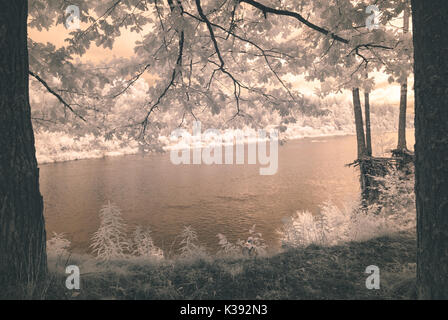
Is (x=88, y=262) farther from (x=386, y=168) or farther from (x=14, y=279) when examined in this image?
(x=386, y=168)

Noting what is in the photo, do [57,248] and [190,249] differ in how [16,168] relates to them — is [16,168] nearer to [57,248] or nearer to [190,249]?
[57,248]

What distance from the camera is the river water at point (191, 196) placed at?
43.8 ft

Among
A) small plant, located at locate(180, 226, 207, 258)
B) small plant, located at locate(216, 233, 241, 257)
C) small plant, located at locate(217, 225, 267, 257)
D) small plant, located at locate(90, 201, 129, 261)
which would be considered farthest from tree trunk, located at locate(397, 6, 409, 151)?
small plant, located at locate(90, 201, 129, 261)

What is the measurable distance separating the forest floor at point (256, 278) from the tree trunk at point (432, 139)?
0.59m

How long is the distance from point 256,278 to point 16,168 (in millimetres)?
3039

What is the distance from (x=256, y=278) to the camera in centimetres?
369

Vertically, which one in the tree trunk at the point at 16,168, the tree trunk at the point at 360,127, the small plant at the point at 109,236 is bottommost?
the small plant at the point at 109,236

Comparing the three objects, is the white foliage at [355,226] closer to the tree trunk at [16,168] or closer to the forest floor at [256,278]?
the forest floor at [256,278]

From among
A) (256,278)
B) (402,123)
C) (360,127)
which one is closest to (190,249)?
(256,278)

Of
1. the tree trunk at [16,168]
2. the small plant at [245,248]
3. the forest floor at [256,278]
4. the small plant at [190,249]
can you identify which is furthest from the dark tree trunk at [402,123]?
the tree trunk at [16,168]

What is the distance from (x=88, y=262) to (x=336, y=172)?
75.5 ft

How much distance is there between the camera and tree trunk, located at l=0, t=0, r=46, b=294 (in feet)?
9.92

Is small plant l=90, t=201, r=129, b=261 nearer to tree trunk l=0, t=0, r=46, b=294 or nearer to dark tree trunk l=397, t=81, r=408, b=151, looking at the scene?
tree trunk l=0, t=0, r=46, b=294

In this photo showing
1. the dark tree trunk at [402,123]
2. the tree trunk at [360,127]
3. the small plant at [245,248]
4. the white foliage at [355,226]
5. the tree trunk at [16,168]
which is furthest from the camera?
the tree trunk at [360,127]
